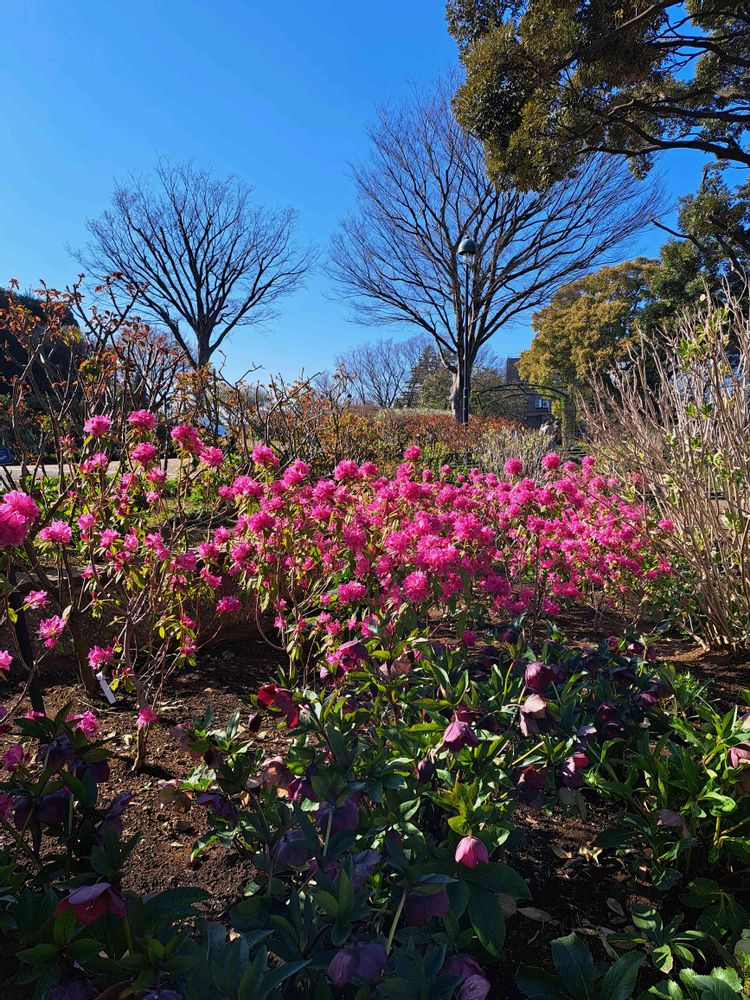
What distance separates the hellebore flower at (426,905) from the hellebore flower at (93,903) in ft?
1.45

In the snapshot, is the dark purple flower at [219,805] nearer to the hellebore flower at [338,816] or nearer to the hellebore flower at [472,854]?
the hellebore flower at [338,816]

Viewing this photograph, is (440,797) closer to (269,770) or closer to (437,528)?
(269,770)

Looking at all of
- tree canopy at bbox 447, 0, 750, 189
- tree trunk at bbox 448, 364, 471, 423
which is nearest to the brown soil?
tree canopy at bbox 447, 0, 750, 189

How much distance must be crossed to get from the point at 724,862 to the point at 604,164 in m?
16.3

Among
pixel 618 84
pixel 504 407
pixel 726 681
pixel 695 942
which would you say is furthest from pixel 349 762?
pixel 504 407

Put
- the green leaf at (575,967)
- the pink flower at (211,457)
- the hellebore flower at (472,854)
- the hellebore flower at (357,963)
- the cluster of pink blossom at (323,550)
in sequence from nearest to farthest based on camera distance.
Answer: the hellebore flower at (357,963), the green leaf at (575,967), the hellebore flower at (472,854), the cluster of pink blossom at (323,550), the pink flower at (211,457)

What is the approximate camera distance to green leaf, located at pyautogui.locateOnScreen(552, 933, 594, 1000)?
82 cm

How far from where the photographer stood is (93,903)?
82 cm

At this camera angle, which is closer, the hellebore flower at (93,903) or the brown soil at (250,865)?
the hellebore flower at (93,903)

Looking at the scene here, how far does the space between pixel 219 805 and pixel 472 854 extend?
0.57 m

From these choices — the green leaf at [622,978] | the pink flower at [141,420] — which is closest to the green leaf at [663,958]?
the green leaf at [622,978]

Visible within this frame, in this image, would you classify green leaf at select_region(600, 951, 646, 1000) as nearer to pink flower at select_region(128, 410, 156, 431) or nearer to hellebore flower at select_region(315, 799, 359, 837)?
hellebore flower at select_region(315, 799, 359, 837)

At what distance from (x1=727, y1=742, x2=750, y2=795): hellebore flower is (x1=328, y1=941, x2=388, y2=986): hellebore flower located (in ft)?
3.66

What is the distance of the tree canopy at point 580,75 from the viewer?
723 cm
